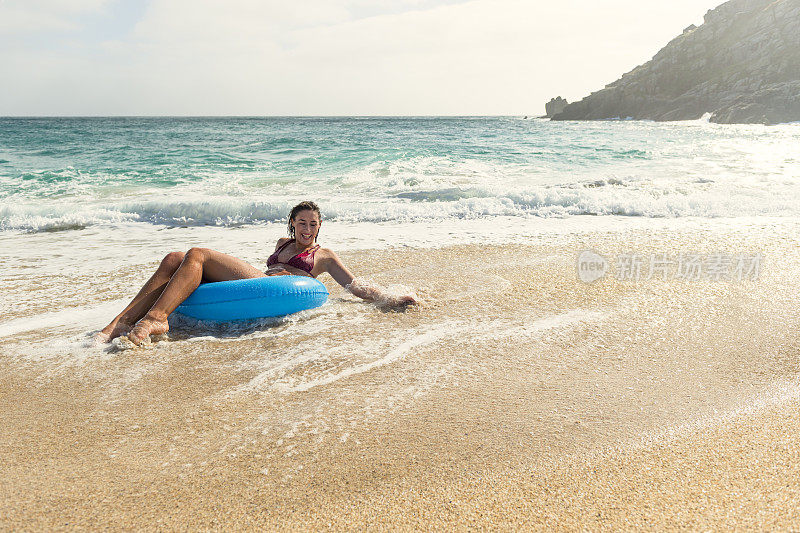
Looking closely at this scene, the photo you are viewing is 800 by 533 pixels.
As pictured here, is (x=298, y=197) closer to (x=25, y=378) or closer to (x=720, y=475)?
(x=25, y=378)

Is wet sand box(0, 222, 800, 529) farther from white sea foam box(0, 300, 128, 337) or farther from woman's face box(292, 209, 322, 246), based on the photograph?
woman's face box(292, 209, 322, 246)

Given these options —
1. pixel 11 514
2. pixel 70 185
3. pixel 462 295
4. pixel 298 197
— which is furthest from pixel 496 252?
pixel 70 185

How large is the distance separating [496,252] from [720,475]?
171 inches

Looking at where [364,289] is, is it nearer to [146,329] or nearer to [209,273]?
[209,273]

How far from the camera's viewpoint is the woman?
368cm

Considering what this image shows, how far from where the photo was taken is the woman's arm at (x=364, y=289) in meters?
4.35

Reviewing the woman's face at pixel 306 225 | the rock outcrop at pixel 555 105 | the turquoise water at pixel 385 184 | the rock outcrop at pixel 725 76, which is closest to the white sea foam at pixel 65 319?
the woman's face at pixel 306 225

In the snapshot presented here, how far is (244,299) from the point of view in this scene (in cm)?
388

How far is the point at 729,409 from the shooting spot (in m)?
2.64

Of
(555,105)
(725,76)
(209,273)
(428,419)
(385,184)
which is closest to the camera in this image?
(428,419)

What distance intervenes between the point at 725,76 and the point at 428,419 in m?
89.8

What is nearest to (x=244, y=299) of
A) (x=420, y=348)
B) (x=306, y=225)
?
(x=306, y=225)

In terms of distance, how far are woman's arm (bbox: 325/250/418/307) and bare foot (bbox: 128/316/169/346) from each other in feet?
4.94
